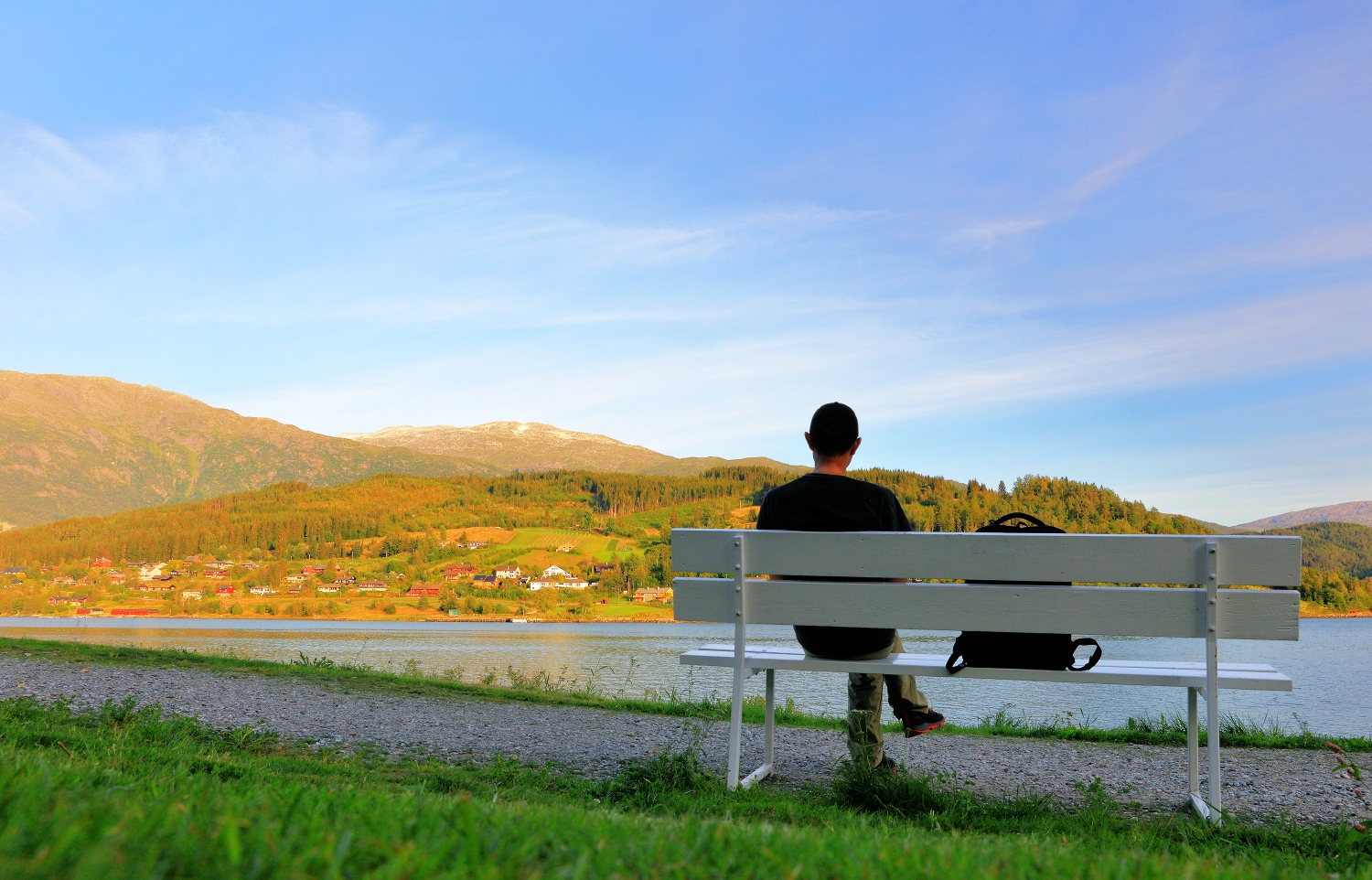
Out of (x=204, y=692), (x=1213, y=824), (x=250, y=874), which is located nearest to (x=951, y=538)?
(x=1213, y=824)

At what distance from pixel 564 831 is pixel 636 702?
19.9 feet

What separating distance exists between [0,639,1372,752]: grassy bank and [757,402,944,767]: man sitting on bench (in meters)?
2.63

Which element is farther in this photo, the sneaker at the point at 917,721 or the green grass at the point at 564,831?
the sneaker at the point at 917,721

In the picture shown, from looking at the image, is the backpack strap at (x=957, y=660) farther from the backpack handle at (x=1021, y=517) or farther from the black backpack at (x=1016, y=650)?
the backpack handle at (x=1021, y=517)

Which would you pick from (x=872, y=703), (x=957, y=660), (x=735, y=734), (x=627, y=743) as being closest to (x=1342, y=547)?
(x=627, y=743)

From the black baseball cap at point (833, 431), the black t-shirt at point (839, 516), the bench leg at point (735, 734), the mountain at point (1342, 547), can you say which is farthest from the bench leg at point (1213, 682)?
the mountain at point (1342, 547)

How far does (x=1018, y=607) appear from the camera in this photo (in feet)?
12.5

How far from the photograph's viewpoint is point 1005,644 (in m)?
3.94

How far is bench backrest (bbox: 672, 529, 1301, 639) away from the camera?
3.64m

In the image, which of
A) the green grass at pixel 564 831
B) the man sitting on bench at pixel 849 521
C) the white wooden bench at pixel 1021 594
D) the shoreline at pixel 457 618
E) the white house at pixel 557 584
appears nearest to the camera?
the green grass at pixel 564 831

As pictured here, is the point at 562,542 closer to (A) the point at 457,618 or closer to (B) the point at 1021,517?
(A) the point at 457,618

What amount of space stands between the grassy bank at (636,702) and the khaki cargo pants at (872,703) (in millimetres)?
2588

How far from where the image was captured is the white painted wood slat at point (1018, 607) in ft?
11.9

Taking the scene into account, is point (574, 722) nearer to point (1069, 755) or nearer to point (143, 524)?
point (1069, 755)
